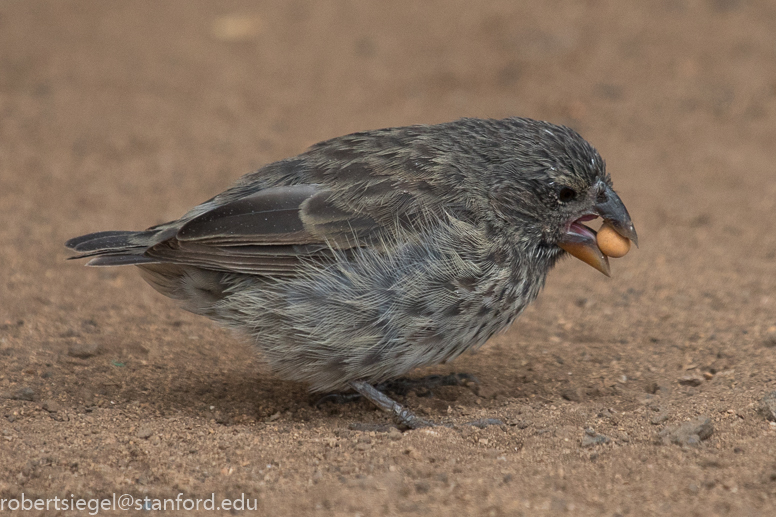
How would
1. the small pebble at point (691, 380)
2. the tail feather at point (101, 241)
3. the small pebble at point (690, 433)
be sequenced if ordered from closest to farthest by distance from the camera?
the small pebble at point (690, 433) → the tail feather at point (101, 241) → the small pebble at point (691, 380)

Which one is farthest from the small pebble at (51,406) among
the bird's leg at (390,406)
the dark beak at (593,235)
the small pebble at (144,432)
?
the dark beak at (593,235)

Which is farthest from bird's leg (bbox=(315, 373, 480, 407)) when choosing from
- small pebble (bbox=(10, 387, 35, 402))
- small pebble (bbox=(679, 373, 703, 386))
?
small pebble (bbox=(10, 387, 35, 402))

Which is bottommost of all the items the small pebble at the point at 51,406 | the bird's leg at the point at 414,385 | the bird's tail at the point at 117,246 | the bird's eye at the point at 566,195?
the bird's leg at the point at 414,385

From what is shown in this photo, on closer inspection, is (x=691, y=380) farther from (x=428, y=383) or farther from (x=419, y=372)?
(x=419, y=372)

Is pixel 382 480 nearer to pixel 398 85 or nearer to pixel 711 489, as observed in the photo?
pixel 711 489

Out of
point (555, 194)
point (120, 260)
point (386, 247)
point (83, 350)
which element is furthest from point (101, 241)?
point (555, 194)

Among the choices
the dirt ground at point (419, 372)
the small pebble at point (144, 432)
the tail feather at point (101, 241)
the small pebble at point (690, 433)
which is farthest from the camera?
the tail feather at point (101, 241)

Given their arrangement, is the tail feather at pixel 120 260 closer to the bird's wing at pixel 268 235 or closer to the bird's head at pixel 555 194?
the bird's wing at pixel 268 235
